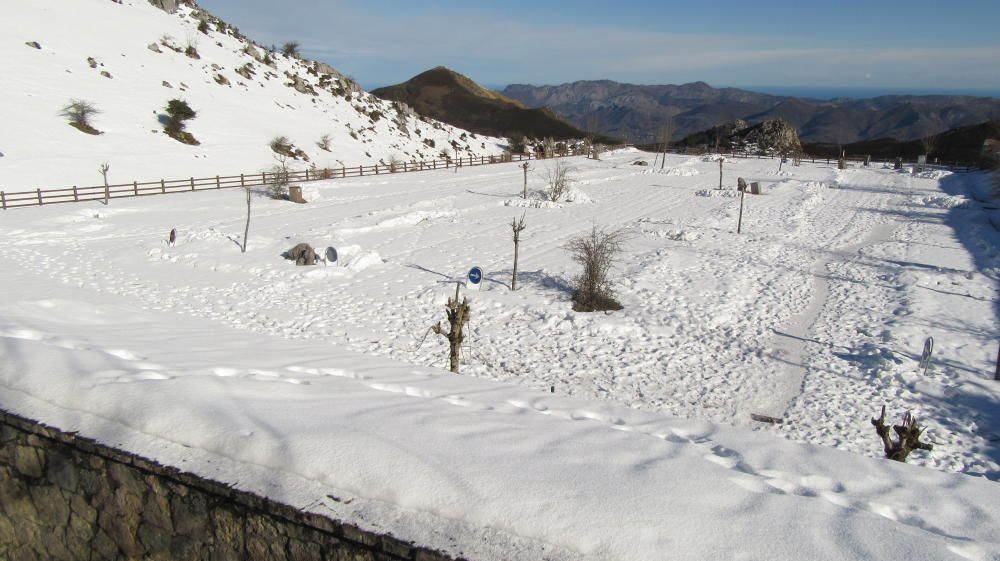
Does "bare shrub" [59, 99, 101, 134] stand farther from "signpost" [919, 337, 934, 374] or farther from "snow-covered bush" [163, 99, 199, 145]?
"signpost" [919, 337, 934, 374]

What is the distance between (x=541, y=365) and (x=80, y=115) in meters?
42.0

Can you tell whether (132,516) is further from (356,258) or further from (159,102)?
(159,102)

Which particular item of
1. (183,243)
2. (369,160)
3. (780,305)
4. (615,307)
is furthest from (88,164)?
(780,305)

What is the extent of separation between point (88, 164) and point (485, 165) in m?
33.5

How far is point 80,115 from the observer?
41000mm

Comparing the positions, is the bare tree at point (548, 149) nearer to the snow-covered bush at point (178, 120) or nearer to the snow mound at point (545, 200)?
the snow mound at point (545, 200)

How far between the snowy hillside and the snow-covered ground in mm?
8741

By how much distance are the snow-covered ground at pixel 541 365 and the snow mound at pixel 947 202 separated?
0.83 ft

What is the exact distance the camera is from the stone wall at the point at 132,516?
381cm

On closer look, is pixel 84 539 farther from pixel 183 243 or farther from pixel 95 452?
pixel 183 243

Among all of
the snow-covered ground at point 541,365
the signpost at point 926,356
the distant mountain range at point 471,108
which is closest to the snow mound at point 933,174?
the snow-covered ground at point 541,365

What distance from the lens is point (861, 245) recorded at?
28.0 meters

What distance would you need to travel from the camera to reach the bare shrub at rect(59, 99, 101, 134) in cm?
4078

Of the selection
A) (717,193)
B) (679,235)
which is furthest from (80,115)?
(717,193)
